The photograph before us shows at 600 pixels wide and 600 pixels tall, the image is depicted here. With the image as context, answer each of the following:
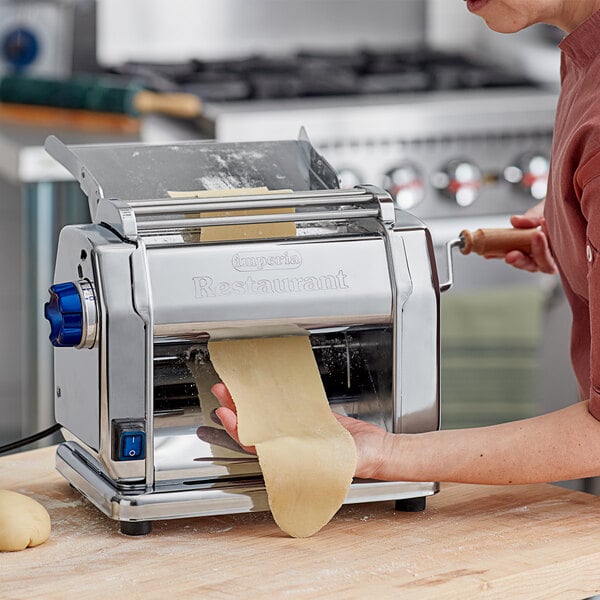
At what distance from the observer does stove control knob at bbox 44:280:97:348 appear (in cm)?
127

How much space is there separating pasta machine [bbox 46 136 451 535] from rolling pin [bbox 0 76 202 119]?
1.23 metres

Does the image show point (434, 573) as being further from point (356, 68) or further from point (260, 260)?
point (356, 68)

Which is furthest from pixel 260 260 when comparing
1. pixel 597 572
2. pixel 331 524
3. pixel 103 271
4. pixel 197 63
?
pixel 197 63

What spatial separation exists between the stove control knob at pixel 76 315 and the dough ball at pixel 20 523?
0.17 m

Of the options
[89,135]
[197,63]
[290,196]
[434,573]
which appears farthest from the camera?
[197,63]

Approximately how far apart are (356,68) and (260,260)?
1938 millimetres

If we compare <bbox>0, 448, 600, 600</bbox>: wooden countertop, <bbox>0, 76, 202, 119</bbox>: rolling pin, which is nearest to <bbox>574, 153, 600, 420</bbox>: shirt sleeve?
<bbox>0, 448, 600, 600</bbox>: wooden countertop

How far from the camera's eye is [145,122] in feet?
8.90

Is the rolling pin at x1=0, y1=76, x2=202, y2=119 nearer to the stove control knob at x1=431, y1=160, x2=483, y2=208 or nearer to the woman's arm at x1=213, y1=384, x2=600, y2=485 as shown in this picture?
the stove control knob at x1=431, y1=160, x2=483, y2=208

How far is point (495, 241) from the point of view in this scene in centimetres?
162

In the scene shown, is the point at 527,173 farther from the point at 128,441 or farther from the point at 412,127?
the point at 128,441

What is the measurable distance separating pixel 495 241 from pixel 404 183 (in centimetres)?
115

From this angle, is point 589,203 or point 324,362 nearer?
point 589,203

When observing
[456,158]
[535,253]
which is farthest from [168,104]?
[535,253]
